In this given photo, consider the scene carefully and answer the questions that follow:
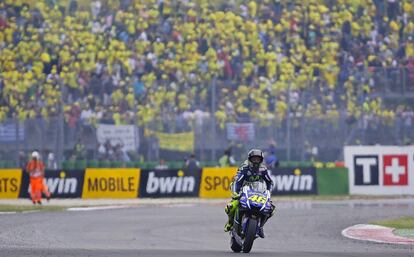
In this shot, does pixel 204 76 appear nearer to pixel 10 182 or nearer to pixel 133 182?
pixel 133 182

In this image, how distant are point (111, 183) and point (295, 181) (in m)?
5.73

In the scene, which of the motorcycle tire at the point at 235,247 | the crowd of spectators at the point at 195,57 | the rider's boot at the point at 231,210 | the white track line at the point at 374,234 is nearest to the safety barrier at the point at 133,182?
the crowd of spectators at the point at 195,57

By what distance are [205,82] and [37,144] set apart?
6948 mm

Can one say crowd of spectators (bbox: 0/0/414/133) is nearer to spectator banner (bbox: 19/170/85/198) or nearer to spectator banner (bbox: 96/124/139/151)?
spectator banner (bbox: 96/124/139/151)

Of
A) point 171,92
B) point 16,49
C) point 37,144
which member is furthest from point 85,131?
point 16,49

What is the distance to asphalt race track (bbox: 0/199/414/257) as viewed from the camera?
1193 cm

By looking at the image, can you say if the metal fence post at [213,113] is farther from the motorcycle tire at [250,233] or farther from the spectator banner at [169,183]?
the motorcycle tire at [250,233]

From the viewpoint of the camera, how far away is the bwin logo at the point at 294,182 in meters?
29.3

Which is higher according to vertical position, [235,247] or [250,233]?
[250,233]

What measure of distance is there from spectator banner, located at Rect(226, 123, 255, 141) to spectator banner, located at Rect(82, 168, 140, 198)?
16.1 feet

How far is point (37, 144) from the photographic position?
32.3m

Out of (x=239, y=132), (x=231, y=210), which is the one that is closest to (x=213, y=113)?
(x=239, y=132)

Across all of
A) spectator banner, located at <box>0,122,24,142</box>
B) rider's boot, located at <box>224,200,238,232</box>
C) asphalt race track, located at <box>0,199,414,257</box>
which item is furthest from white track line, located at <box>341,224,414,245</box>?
spectator banner, located at <box>0,122,24,142</box>

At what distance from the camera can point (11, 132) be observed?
3262 cm
